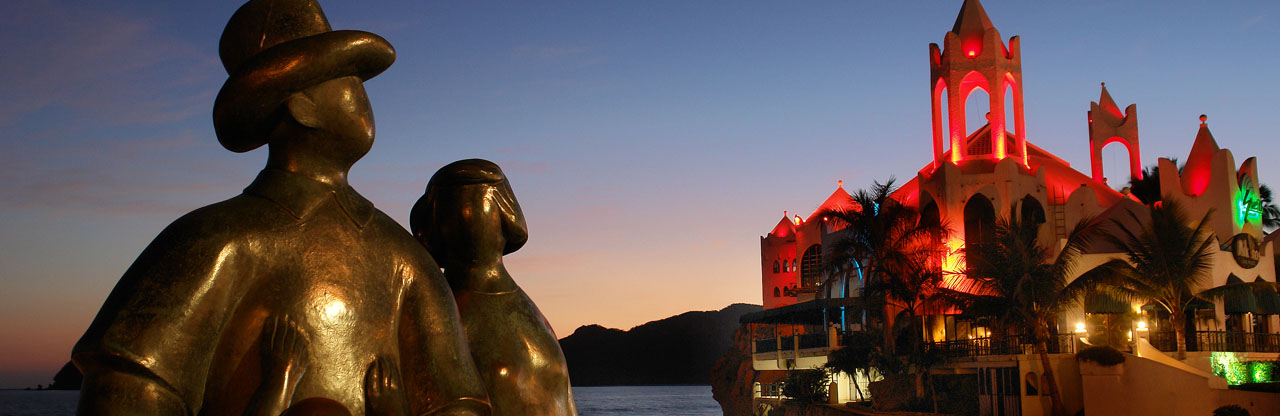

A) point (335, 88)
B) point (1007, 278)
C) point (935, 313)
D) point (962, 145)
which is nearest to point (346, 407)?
point (335, 88)

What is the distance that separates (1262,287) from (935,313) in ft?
31.4

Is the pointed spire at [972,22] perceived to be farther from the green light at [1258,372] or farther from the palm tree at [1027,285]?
the green light at [1258,372]

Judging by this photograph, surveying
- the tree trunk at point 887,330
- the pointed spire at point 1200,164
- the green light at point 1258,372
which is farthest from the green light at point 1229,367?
the tree trunk at point 887,330

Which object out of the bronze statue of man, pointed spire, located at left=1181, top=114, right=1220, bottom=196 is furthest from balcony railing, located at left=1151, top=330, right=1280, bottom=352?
the bronze statue of man

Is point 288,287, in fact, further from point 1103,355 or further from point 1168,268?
point 1168,268

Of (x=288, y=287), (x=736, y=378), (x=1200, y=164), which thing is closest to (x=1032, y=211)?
(x=1200, y=164)

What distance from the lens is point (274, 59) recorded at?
9.71ft

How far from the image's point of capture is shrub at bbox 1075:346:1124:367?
91.8 feet

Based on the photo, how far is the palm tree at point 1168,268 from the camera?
30172 mm

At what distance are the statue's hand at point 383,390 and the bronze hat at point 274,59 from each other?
0.73 m

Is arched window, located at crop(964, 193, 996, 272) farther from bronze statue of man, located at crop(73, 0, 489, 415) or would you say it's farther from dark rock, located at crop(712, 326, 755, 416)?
bronze statue of man, located at crop(73, 0, 489, 415)

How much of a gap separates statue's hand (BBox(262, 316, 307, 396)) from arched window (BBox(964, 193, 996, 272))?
36011 mm

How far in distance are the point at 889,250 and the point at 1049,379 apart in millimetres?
7522

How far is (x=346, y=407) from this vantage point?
286 cm
